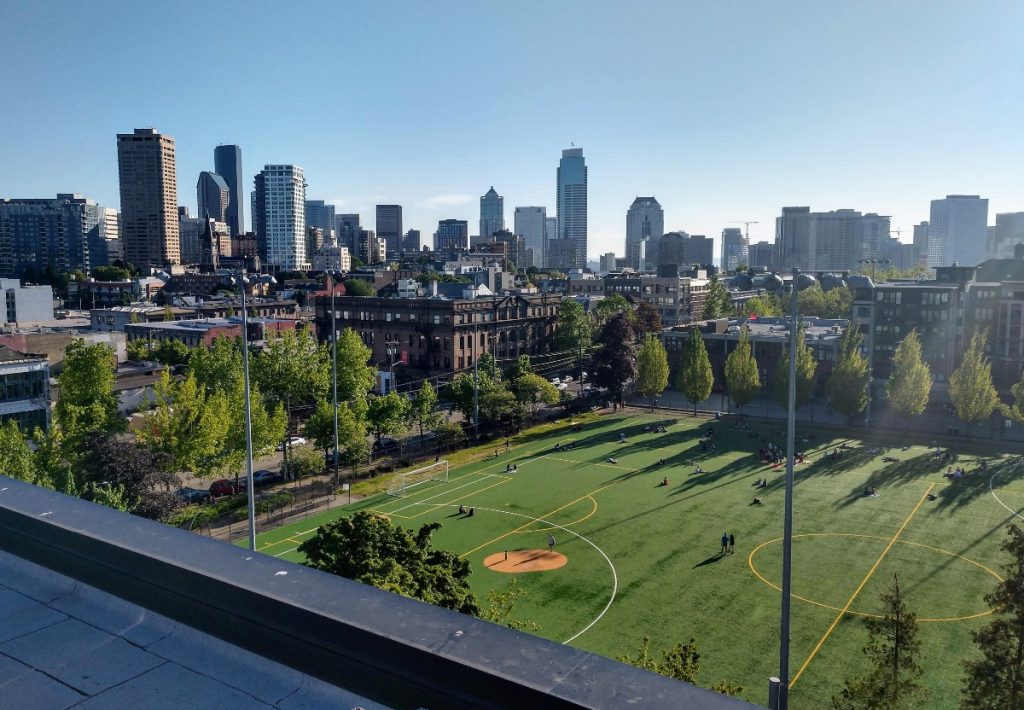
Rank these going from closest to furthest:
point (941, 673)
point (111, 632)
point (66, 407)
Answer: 1. point (111, 632)
2. point (941, 673)
3. point (66, 407)

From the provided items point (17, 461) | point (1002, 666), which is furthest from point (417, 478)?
point (1002, 666)

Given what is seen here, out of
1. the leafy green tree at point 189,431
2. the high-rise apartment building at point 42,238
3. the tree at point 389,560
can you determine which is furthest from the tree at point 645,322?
the high-rise apartment building at point 42,238

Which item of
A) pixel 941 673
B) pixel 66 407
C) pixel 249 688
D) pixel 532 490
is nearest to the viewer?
pixel 249 688

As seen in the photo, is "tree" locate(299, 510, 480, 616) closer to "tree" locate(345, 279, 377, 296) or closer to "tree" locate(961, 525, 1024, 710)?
"tree" locate(961, 525, 1024, 710)

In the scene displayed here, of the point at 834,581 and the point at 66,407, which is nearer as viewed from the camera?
the point at 834,581

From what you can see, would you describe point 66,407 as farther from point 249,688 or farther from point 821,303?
point 821,303

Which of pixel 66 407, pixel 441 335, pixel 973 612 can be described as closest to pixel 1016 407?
pixel 973 612
